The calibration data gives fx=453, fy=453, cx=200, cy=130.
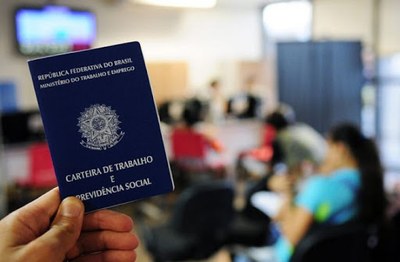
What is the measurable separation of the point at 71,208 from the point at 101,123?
151 millimetres

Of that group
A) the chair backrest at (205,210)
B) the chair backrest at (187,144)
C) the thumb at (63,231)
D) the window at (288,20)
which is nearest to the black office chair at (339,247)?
the chair backrest at (205,210)

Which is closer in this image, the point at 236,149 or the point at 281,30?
the point at 236,149

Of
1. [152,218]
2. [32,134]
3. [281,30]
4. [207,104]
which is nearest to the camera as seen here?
[32,134]

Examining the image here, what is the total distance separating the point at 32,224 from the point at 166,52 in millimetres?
6471

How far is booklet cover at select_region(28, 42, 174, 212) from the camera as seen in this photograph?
758 mm

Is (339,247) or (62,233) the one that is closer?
(62,233)

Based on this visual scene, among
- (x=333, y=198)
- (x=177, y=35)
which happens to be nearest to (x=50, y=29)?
(x=177, y=35)

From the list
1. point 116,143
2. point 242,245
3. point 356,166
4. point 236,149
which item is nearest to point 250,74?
point 236,149

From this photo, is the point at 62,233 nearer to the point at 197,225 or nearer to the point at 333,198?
the point at 333,198

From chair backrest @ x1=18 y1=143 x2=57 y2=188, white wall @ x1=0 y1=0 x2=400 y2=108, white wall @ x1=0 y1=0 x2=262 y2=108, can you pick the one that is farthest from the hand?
white wall @ x1=0 y1=0 x2=262 y2=108

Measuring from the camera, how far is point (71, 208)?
761mm

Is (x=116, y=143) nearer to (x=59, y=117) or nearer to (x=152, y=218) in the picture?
(x=59, y=117)

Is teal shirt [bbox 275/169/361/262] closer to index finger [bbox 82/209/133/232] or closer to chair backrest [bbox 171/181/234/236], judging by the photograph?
chair backrest [bbox 171/181/234/236]

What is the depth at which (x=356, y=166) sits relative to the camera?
238 cm
